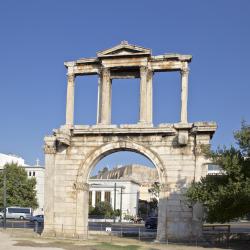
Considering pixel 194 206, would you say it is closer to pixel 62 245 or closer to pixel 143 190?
pixel 62 245

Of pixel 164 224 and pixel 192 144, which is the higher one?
pixel 192 144

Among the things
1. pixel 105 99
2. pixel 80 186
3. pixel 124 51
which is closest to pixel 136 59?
pixel 124 51

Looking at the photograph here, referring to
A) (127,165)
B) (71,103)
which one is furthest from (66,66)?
(127,165)

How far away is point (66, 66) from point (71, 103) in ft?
7.91

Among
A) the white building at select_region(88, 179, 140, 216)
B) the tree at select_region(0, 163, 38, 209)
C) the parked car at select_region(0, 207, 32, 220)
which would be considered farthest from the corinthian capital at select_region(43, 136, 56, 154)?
the white building at select_region(88, 179, 140, 216)

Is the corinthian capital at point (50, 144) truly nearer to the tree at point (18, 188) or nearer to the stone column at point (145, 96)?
the stone column at point (145, 96)

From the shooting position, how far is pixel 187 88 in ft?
98.4

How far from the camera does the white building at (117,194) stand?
298 ft

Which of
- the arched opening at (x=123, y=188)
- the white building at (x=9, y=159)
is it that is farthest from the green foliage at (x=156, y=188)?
the white building at (x=9, y=159)

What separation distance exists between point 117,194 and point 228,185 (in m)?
70.9

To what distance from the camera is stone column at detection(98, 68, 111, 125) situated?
1199 inches

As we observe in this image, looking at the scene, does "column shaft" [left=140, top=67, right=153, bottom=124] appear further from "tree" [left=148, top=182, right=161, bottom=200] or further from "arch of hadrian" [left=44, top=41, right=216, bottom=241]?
"tree" [left=148, top=182, right=161, bottom=200]

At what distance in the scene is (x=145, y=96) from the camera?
98.5ft

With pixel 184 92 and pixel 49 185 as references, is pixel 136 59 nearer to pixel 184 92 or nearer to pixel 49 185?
pixel 184 92
